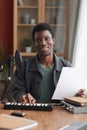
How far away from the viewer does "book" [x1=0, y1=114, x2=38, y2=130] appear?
1.41m

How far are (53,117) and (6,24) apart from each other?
297cm

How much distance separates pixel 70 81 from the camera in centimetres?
201

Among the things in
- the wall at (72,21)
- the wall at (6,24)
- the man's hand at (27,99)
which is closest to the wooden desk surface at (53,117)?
the man's hand at (27,99)

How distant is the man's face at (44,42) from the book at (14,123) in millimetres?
812

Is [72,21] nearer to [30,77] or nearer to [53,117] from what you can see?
[30,77]

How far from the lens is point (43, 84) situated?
231 cm

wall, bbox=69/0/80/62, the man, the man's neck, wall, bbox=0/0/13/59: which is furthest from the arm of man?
wall, bbox=0/0/13/59

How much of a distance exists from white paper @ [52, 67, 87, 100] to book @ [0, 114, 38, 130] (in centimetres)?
50

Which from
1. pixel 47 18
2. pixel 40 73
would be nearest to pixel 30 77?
pixel 40 73

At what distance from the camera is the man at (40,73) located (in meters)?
2.30

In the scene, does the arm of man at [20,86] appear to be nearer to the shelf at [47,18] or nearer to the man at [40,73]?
the man at [40,73]

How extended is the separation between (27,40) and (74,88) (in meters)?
2.39

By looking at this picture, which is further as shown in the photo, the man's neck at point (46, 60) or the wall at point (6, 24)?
the wall at point (6, 24)

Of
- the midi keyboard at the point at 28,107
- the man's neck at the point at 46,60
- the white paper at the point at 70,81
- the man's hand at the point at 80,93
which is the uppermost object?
the man's neck at the point at 46,60
